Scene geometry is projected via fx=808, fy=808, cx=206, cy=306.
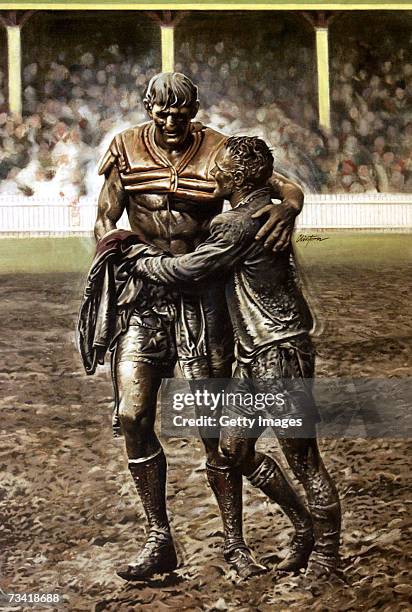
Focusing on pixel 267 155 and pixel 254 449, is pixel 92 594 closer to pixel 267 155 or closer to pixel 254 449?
pixel 254 449

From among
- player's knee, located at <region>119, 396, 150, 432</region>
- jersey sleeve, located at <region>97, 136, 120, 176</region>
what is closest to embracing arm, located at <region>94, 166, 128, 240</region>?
jersey sleeve, located at <region>97, 136, 120, 176</region>

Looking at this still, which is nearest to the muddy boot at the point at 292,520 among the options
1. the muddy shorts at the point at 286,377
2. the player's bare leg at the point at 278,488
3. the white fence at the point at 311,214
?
the player's bare leg at the point at 278,488

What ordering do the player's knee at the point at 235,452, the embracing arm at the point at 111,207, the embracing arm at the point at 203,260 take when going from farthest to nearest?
the embracing arm at the point at 111,207, the player's knee at the point at 235,452, the embracing arm at the point at 203,260

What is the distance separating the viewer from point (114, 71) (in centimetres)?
436

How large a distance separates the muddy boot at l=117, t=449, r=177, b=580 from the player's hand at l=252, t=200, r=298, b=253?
3.93ft

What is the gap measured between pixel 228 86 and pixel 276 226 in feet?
2.85

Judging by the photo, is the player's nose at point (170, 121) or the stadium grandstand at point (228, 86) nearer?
the player's nose at point (170, 121)

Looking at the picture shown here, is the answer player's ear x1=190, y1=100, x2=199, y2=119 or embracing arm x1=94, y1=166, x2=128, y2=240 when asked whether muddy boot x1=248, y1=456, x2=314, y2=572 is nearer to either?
embracing arm x1=94, y1=166, x2=128, y2=240

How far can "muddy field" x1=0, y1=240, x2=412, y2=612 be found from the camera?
404 cm

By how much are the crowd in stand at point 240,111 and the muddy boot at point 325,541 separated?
1.67 metres

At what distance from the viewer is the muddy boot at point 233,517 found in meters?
4.05

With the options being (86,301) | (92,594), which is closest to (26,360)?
(86,301)

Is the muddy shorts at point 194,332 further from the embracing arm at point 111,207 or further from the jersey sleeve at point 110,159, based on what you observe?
the jersey sleeve at point 110,159

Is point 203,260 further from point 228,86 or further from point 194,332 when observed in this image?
point 228,86
